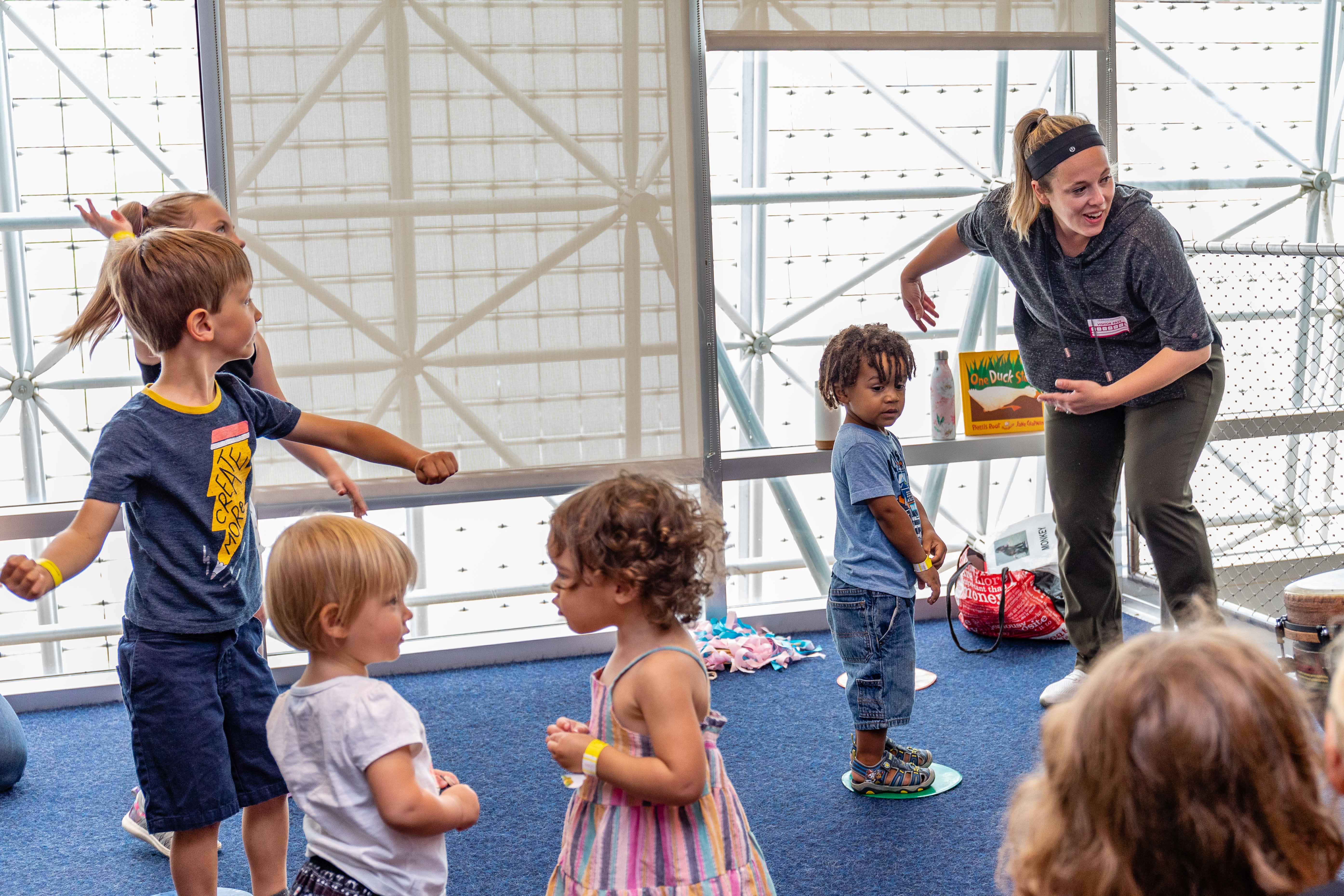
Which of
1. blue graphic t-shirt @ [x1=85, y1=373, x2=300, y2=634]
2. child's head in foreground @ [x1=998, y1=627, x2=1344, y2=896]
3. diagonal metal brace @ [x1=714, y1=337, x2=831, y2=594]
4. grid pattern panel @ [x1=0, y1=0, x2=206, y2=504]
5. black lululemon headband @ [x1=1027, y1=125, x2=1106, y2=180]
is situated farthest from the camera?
grid pattern panel @ [x1=0, y1=0, x2=206, y2=504]

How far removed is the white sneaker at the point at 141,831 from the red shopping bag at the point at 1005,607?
2105mm

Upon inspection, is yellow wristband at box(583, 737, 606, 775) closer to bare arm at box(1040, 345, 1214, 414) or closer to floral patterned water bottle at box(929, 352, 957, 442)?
bare arm at box(1040, 345, 1214, 414)

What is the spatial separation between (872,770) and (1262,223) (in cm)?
357

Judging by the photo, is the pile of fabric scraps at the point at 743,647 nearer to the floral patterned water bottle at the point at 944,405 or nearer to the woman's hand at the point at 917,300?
the floral patterned water bottle at the point at 944,405

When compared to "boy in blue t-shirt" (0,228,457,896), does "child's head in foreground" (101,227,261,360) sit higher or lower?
higher

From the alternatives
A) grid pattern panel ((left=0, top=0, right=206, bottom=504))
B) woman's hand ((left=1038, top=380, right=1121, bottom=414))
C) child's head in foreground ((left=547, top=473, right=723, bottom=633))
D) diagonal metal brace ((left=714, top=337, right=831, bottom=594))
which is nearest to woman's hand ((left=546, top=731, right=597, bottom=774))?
child's head in foreground ((left=547, top=473, right=723, bottom=633))

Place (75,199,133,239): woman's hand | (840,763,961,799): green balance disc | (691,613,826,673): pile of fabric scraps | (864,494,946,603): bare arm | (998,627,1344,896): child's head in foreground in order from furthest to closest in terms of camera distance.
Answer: (691,613,826,673): pile of fabric scraps
(840,763,961,799): green balance disc
(864,494,946,603): bare arm
(75,199,133,239): woman's hand
(998,627,1344,896): child's head in foreground

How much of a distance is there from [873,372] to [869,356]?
0.11 ft

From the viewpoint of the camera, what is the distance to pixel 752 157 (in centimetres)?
570

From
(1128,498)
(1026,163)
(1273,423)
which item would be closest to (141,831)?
(1128,498)

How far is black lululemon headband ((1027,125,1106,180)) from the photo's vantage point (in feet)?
8.48

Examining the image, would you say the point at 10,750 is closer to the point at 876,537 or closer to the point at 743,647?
the point at 743,647

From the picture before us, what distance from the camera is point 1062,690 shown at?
2.98 metres

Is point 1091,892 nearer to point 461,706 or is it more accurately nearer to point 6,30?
point 461,706
